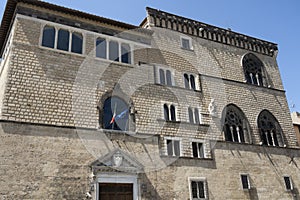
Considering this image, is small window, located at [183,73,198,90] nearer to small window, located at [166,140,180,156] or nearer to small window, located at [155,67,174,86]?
small window, located at [155,67,174,86]

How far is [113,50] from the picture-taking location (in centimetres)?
1541

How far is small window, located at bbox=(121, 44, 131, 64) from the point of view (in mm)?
15559

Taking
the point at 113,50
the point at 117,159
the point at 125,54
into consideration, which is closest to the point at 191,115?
the point at 125,54

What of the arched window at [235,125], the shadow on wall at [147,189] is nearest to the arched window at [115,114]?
the shadow on wall at [147,189]

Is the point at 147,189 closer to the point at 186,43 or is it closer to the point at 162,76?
the point at 162,76

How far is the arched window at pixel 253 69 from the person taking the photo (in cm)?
2022

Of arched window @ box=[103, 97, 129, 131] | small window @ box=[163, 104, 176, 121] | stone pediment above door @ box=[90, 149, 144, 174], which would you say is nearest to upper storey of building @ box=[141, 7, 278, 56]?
small window @ box=[163, 104, 176, 121]

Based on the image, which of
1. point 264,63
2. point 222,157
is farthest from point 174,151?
point 264,63

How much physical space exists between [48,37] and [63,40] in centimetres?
71

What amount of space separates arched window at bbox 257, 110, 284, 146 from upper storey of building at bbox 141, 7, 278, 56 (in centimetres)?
514

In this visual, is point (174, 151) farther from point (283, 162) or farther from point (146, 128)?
point (283, 162)

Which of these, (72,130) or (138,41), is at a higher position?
(138,41)

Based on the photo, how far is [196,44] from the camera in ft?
61.5

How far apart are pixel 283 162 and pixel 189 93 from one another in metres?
7.45
